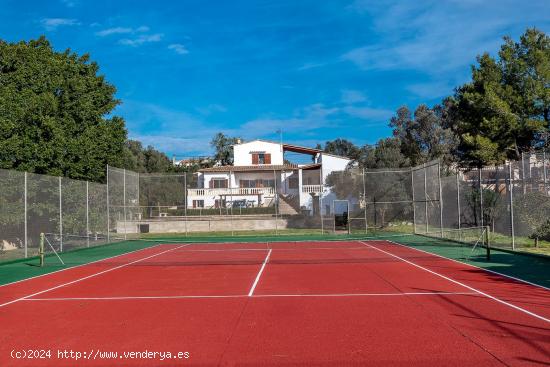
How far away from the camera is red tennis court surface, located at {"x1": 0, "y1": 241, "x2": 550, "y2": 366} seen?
6422 millimetres

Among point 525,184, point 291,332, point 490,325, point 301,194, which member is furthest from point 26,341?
point 301,194

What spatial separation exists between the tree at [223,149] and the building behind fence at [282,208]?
131ft

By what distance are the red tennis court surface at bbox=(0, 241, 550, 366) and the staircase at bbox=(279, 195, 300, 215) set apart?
80.7 ft

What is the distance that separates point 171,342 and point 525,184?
14812 millimetres

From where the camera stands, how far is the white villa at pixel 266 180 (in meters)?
40.0

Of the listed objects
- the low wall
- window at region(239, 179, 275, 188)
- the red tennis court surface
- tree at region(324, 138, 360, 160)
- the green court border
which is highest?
tree at region(324, 138, 360, 160)

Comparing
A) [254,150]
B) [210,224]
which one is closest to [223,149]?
[254,150]

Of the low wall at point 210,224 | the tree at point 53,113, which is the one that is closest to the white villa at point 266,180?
the low wall at point 210,224

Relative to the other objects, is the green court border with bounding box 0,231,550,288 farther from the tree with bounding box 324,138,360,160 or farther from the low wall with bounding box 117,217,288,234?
the tree with bounding box 324,138,360,160

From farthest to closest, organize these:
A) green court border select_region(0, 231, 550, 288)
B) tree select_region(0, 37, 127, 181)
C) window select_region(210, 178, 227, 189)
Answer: window select_region(210, 178, 227, 189), tree select_region(0, 37, 127, 181), green court border select_region(0, 231, 550, 288)

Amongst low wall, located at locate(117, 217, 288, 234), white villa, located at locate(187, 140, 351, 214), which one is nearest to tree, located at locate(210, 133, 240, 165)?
white villa, located at locate(187, 140, 351, 214)

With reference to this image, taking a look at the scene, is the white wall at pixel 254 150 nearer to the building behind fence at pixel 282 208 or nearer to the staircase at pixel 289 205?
the building behind fence at pixel 282 208

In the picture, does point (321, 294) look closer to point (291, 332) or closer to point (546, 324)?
point (291, 332)

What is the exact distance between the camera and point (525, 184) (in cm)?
1811
